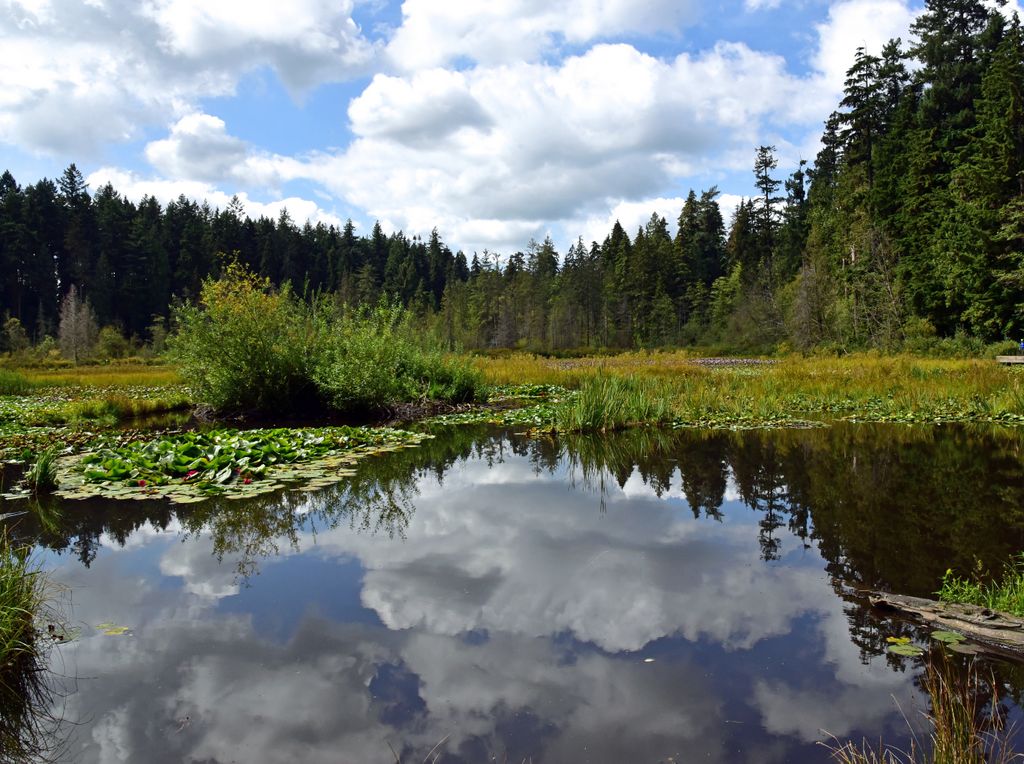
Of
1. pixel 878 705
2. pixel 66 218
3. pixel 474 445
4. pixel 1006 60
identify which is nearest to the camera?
pixel 878 705

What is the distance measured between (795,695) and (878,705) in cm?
38

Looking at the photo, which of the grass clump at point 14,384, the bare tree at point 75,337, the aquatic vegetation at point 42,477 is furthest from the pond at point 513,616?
the bare tree at point 75,337

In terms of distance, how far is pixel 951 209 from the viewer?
32688mm

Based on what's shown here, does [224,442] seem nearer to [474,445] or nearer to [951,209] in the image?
[474,445]

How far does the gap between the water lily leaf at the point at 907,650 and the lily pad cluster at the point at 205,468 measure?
637cm

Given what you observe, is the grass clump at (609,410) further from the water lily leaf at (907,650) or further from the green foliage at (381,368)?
the water lily leaf at (907,650)

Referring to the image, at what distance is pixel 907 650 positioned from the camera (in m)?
3.69

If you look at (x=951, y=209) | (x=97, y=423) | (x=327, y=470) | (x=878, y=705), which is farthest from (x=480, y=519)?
(x=951, y=209)

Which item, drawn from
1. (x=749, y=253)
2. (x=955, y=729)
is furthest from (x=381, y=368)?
(x=749, y=253)

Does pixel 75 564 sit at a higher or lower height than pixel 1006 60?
lower

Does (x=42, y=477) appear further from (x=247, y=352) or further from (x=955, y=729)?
(x=955, y=729)

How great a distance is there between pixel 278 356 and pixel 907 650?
13130 mm

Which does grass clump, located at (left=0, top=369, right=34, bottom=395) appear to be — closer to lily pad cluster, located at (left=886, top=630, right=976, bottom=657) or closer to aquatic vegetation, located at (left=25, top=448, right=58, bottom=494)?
aquatic vegetation, located at (left=25, top=448, right=58, bottom=494)

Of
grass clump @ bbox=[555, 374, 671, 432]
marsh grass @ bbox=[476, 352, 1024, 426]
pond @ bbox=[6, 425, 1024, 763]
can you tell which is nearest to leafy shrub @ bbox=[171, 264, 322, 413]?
grass clump @ bbox=[555, 374, 671, 432]
